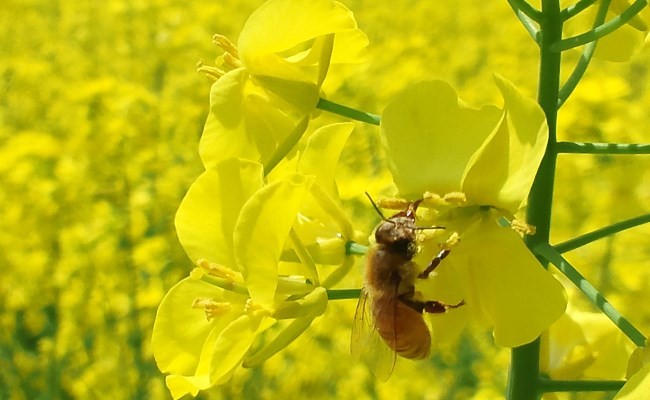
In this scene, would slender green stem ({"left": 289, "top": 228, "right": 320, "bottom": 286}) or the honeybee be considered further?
the honeybee

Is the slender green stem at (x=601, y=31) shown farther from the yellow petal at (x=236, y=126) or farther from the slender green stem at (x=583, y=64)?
the yellow petal at (x=236, y=126)

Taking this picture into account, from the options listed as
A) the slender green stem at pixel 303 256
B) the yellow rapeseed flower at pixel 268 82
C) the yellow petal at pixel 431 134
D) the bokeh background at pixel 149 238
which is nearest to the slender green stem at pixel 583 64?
the yellow petal at pixel 431 134

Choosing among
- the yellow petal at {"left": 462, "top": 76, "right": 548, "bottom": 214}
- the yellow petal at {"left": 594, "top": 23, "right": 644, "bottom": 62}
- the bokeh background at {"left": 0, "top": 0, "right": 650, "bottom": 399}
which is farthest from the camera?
the bokeh background at {"left": 0, "top": 0, "right": 650, "bottom": 399}

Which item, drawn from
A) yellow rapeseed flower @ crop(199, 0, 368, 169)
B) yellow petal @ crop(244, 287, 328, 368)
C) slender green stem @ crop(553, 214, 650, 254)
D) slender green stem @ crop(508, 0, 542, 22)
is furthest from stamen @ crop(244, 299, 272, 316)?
slender green stem @ crop(508, 0, 542, 22)

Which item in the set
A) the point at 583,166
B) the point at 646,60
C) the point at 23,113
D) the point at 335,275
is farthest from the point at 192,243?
the point at 646,60

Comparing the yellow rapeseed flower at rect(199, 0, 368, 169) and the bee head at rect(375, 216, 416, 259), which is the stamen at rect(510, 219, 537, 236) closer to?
the bee head at rect(375, 216, 416, 259)

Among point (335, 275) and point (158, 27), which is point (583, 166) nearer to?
point (335, 275)
